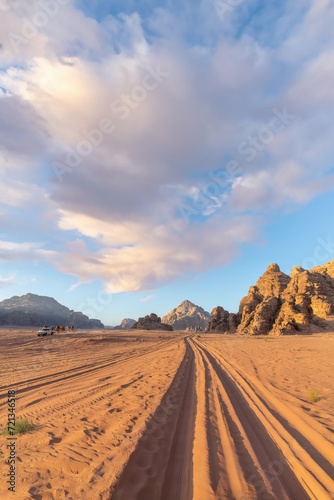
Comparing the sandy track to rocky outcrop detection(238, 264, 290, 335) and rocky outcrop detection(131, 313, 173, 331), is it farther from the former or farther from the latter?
rocky outcrop detection(131, 313, 173, 331)

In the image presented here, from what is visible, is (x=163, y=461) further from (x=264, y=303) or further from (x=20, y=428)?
(x=264, y=303)

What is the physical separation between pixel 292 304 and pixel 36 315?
344 ft

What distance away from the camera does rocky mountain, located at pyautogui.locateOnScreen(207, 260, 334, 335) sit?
1727 inches

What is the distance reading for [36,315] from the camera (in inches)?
4099

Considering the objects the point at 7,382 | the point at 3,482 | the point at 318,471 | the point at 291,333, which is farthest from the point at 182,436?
the point at 291,333

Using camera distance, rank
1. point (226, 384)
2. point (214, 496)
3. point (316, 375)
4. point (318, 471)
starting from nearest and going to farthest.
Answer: point (214, 496)
point (318, 471)
point (226, 384)
point (316, 375)

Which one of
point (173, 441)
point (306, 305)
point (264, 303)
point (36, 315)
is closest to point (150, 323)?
point (264, 303)

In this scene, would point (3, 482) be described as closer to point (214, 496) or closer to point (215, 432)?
point (214, 496)

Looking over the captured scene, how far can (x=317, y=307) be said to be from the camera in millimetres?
45188

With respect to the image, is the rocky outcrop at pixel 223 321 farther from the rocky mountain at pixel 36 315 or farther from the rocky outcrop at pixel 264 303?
the rocky mountain at pixel 36 315

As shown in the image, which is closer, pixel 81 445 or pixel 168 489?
pixel 168 489

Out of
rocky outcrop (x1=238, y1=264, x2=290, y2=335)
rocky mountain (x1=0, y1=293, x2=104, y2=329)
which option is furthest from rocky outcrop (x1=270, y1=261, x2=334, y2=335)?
rocky mountain (x1=0, y1=293, x2=104, y2=329)

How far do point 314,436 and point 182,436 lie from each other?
2758mm

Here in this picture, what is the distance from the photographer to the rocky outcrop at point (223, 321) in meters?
64.9
